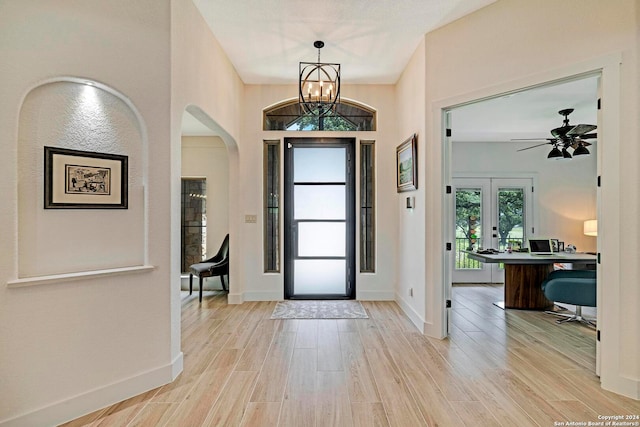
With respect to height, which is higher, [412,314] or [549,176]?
[549,176]

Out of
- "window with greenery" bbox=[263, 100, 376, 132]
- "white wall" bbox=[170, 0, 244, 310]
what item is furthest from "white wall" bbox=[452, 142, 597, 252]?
"white wall" bbox=[170, 0, 244, 310]

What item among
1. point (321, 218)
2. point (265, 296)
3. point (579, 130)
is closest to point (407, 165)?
point (321, 218)

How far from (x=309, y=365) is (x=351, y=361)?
14.7 inches

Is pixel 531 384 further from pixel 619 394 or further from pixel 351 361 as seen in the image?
pixel 351 361

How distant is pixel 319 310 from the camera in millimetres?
4629

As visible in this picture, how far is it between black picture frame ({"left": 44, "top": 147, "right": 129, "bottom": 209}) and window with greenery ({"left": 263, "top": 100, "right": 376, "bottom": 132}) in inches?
119

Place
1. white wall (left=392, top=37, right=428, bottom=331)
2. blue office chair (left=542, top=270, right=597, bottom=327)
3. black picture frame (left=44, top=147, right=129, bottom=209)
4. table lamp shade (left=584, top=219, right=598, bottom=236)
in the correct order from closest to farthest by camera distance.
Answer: black picture frame (left=44, top=147, right=129, bottom=209), white wall (left=392, top=37, right=428, bottom=331), blue office chair (left=542, top=270, right=597, bottom=327), table lamp shade (left=584, top=219, right=598, bottom=236)

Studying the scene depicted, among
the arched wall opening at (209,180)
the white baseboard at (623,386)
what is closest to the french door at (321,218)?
the arched wall opening at (209,180)

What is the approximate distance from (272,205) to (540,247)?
4.06 m

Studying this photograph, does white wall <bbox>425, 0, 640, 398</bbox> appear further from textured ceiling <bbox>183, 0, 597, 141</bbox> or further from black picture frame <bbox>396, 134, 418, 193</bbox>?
black picture frame <bbox>396, 134, 418, 193</bbox>

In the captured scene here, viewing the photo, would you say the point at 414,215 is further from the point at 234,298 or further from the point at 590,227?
the point at 590,227

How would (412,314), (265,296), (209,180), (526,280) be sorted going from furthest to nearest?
(209,180) → (265,296) → (526,280) → (412,314)

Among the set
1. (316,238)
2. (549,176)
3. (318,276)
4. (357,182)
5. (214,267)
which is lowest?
(318,276)

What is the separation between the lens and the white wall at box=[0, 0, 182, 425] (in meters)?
2.04
